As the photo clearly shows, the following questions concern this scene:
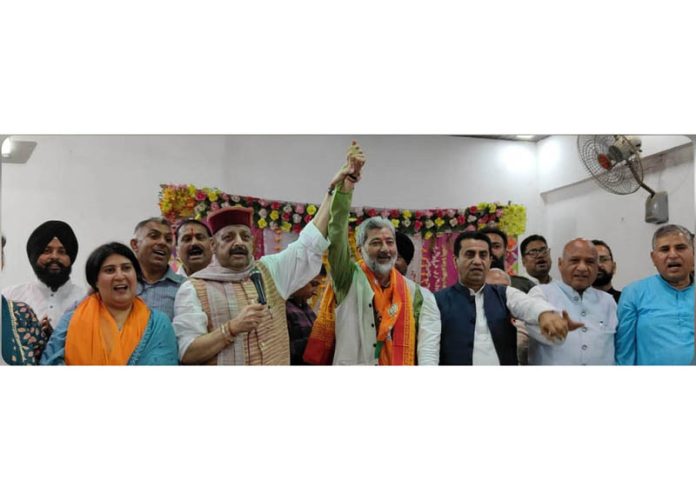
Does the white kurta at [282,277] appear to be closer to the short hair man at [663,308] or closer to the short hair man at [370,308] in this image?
the short hair man at [370,308]

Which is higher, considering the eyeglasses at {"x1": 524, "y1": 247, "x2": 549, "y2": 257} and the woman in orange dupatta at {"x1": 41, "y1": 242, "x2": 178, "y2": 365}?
the eyeglasses at {"x1": 524, "y1": 247, "x2": 549, "y2": 257}

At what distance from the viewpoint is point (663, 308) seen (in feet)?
13.7

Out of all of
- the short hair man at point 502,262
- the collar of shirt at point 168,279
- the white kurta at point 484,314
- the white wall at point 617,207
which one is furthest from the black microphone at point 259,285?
the white wall at point 617,207

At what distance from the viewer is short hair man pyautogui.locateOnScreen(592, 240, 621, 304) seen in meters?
4.16

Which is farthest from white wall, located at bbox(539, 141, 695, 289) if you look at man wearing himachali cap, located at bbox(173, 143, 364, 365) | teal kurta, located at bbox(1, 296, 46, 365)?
teal kurta, located at bbox(1, 296, 46, 365)

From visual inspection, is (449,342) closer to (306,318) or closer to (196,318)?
(306,318)

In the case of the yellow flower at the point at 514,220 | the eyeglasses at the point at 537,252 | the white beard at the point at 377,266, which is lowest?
the white beard at the point at 377,266

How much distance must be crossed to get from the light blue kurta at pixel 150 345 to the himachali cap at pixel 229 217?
55 centimetres

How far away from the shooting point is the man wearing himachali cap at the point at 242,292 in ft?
13.1

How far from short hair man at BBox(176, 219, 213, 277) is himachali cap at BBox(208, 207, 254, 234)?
0.15 feet

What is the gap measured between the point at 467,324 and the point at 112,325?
6.15ft

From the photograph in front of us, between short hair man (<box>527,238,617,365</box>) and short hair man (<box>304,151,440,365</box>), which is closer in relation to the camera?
short hair man (<box>304,151,440,365</box>)

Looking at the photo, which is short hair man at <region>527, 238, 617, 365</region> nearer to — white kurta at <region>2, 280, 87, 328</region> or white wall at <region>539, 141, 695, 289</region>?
white wall at <region>539, 141, 695, 289</region>
